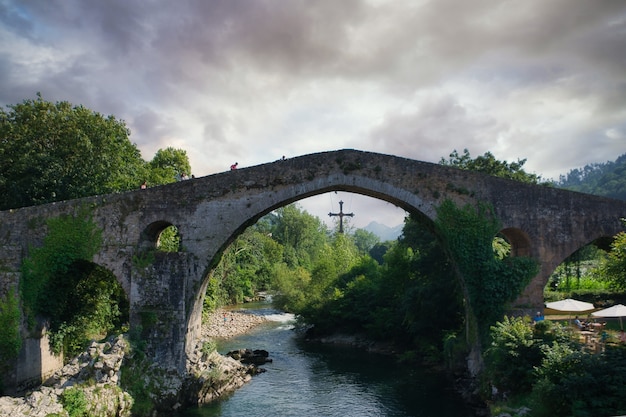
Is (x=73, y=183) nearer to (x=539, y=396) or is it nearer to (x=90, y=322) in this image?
(x=90, y=322)

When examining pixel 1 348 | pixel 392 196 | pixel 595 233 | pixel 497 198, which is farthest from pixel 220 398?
pixel 595 233

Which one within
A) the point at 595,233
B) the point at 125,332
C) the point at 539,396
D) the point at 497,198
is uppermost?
the point at 497,198

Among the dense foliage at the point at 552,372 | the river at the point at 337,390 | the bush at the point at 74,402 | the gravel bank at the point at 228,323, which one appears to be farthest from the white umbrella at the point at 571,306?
the gravel bank at the point at 228,323

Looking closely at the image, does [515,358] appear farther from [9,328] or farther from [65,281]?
[9,328]

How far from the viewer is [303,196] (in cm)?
1725

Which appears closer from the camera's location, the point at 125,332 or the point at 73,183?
the point at 125,332

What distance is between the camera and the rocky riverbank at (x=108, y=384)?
12445 mm

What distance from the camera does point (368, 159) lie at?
55.7ft

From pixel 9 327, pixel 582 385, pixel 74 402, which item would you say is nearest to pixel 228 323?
pixel 9 327

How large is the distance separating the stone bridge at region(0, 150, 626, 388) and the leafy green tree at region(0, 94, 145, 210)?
511cm

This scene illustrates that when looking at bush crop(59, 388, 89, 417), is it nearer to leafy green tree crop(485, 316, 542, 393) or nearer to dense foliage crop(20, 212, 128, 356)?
dense foliage crop(20, 212, 128, 356)

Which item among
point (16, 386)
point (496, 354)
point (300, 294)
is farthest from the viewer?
point (300, 294)

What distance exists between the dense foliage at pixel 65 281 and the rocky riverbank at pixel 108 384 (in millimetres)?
3047

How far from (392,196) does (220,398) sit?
29.0 ft
